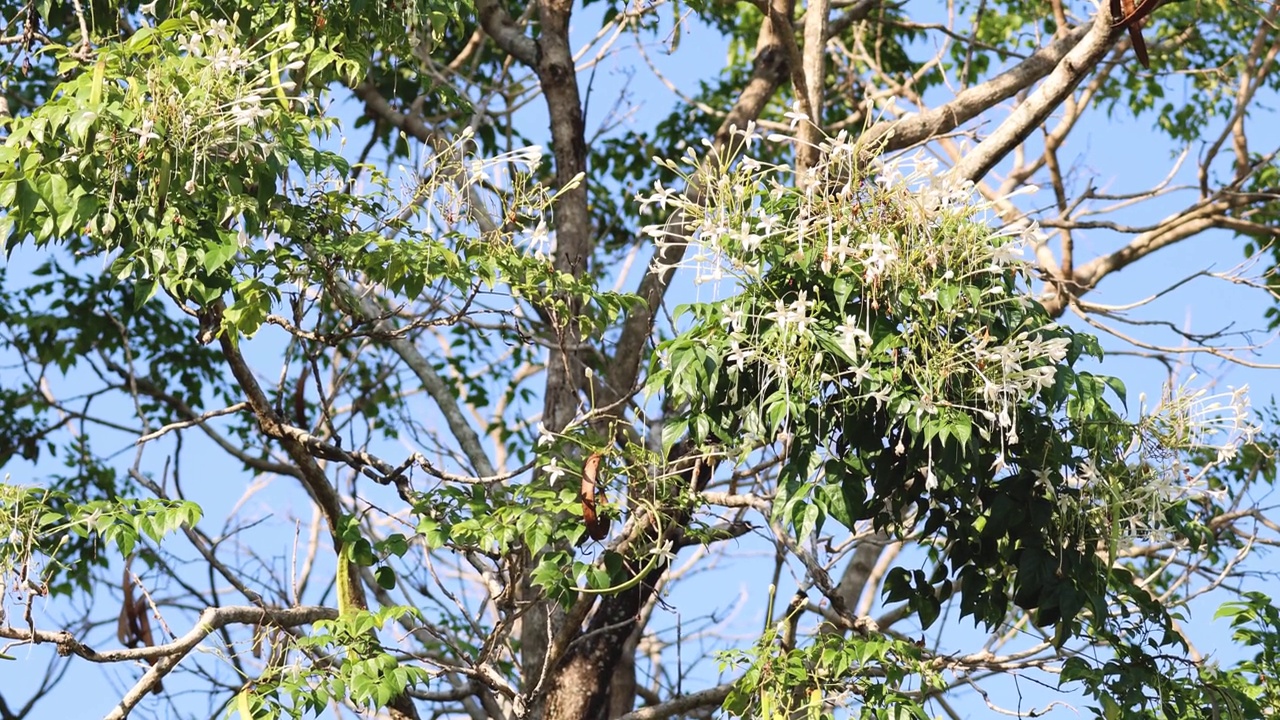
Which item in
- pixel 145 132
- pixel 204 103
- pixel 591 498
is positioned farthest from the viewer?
pixel 591 498

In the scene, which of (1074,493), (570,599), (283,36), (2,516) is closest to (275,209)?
(283,36)

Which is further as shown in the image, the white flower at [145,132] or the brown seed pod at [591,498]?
the brown seed pod at [591,498]

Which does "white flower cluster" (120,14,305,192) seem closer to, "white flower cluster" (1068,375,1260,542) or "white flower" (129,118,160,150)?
"white flower" (129,118,160,150)

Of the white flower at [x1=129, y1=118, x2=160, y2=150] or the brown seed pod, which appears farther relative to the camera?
the brown seed pod

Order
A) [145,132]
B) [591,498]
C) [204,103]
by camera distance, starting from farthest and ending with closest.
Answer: [591,498] → [204,103] → [145,132]

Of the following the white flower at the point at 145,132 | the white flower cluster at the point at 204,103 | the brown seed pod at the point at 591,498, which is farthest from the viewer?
the brown seed pod at the point at 591,498

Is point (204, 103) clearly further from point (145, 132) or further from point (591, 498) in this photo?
point (591, 498)

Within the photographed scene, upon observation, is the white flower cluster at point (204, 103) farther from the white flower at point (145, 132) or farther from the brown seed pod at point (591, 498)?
the brown seed pod at point (591, 498)

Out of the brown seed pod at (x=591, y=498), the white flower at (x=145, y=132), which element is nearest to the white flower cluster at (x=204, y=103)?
the white flower at (x=145, y=132)

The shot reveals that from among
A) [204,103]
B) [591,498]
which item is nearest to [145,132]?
[204,103]

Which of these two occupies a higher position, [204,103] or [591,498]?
[204,103]

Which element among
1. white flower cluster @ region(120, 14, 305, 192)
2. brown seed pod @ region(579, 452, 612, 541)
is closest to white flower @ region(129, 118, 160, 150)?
white flower cluster @ region(120, 14, 305, 192)

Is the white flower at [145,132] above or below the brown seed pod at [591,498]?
above

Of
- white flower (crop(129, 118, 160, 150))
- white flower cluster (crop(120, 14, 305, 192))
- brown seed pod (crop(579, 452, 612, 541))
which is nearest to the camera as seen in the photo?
white flower (crop(129, 118, 160, 150))
